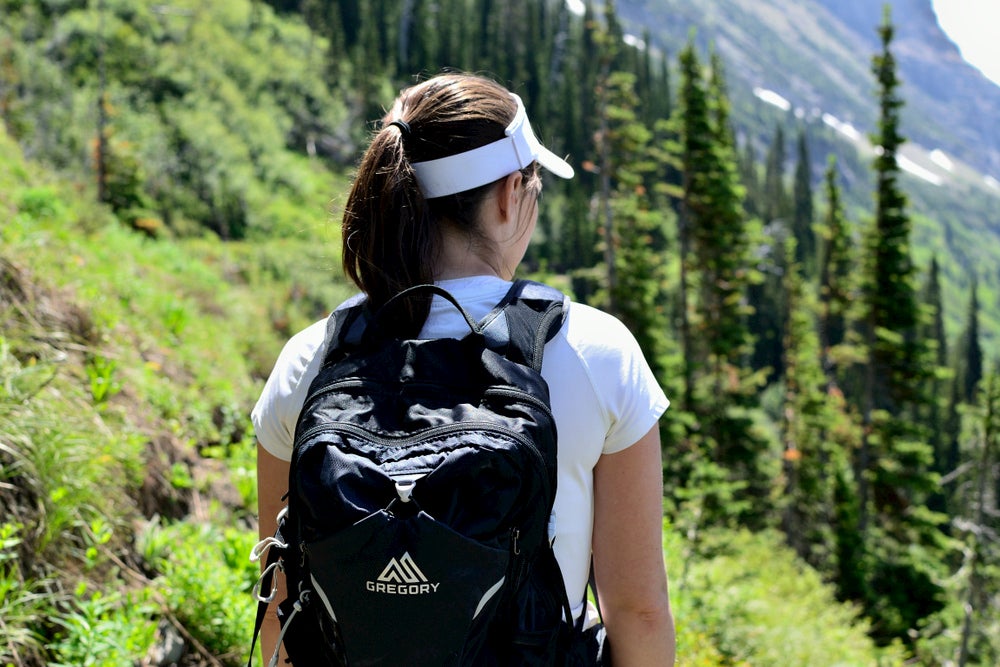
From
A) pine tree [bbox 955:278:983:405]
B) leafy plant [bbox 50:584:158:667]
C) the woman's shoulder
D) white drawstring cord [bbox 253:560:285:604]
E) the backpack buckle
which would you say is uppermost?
the woman's shoulder

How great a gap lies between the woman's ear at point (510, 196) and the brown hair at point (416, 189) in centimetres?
3

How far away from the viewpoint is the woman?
5.29 ft

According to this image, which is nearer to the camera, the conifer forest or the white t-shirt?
the white t-shirt

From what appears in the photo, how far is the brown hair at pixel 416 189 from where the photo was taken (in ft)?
5.57

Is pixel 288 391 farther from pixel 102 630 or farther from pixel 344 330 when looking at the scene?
pixel 102 630

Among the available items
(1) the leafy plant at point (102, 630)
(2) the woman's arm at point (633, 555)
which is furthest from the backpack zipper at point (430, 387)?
(1) the leafy plant at point (102, 630)

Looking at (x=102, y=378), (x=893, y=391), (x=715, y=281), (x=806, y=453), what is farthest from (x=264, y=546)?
(x=806, y=453)

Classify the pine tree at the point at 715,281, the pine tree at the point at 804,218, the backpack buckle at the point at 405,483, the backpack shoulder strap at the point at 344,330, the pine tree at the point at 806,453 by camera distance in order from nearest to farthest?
the backpack buckle at the point at 405,483, the backpack shoulder strap at the point at 344,330, the pine tree at the point at 715,281, the pine tree at the point at 806,453, the pine tree at the point at 804,218

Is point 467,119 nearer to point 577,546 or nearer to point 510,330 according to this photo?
point 510,330

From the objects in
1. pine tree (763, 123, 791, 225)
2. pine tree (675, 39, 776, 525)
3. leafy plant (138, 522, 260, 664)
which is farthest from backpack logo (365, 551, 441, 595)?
pine tree (763, 123, 791, 225)

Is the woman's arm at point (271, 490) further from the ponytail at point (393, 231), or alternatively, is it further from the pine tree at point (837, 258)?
the pine tree at point (837, 258)

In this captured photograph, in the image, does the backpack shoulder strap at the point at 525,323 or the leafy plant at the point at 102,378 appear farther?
the leafy plant at the point at 102,378

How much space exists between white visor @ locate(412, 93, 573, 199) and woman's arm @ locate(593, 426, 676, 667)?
601 millimetres

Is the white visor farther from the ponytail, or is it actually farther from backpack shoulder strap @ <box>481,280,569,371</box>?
backpack shoulder strap @ <box>481,280,569,371</box>
